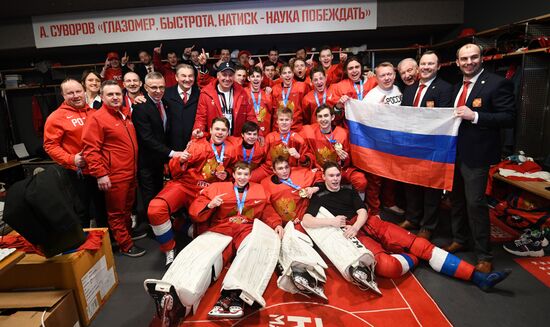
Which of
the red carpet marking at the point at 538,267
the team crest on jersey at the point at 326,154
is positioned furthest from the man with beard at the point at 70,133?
the red carpet marking at the point at 538,267

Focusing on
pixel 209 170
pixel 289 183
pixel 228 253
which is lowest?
pixel 228 253

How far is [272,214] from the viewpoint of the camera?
2.98 meters

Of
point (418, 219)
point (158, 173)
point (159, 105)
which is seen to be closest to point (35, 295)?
point (158, 173)

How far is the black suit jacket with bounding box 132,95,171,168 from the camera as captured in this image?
3191mm

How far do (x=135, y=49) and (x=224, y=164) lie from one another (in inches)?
183

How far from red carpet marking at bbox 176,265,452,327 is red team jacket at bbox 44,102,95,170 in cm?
189

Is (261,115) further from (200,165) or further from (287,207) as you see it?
(287,207)

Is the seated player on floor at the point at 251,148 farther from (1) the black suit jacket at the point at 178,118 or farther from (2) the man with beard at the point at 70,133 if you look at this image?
(2) the man with beard at the point at 70,133

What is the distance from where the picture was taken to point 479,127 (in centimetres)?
248

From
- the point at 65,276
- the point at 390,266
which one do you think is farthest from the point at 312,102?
the point at 65,276

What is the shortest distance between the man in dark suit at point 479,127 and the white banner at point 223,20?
356 centimetres

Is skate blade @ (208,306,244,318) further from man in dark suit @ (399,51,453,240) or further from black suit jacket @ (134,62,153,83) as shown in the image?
black suit jacket @ (134,62,153,83)

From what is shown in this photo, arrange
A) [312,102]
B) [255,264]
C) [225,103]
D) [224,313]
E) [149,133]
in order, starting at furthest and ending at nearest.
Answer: [312,102] < [225,103] < [149,133] < [255,264] < [224,313]

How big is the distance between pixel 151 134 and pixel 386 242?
2502 mm
